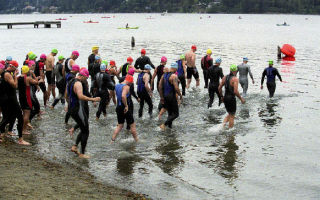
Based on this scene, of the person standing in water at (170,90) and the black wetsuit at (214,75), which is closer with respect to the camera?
the person standing in water at (170,90)

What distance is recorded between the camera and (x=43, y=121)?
50.7 feet

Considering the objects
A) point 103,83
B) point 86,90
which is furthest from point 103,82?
point 86,90

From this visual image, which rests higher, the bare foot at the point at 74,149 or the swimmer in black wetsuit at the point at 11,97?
the swimmer in black wetsuit at the point at 11,97

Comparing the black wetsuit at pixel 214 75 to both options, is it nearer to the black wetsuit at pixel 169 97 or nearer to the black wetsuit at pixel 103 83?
the black wetsuit at pixel 169 97

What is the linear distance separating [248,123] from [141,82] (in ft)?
14.4

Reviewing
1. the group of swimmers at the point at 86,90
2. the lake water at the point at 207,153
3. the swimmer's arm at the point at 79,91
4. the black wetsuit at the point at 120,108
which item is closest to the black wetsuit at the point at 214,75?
the group of swimmers at the point at 86,90

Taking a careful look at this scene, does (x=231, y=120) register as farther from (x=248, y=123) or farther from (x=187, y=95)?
(x=187, y=95)

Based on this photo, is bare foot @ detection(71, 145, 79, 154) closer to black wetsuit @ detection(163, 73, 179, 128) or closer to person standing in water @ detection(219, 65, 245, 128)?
black wetsuit @ detection(163, 73, 179, 128)

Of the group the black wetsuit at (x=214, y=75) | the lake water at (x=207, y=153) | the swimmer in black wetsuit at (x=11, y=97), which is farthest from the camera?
the black wetsuit at (x=214, y=75)

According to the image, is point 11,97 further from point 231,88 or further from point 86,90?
point 231,88

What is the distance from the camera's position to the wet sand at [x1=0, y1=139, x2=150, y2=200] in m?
8.38

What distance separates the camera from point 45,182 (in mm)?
9141

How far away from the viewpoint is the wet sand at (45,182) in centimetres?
838

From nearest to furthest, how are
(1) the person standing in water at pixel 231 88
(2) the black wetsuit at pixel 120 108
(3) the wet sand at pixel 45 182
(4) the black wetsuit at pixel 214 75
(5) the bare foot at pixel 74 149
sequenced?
(3) the wet sand at pixel 45 182
(5) the bare foot at pixel 74 149
(2) the black wetsuit at pixel 120 108
(1) the person standing in water at pixel 231 88
(4) the black wetsuit at pixel 214 75
